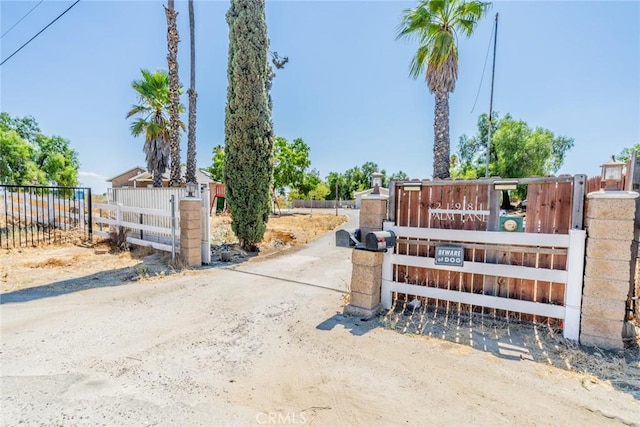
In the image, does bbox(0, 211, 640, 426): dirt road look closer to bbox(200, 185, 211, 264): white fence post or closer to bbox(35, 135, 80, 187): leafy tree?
bbox(200, 185, 211, 264): white fence post

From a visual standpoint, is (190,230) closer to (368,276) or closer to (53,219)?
(368,276)

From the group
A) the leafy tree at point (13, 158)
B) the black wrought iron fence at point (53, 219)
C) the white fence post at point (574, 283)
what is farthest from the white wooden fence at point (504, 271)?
the leafy tree at point (13, 158)

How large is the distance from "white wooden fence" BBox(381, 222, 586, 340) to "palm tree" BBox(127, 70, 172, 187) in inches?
558

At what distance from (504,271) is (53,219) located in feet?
45.2

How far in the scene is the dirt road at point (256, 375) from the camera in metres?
2.00

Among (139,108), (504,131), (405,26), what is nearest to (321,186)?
(504,131)

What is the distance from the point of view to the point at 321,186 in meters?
45.8

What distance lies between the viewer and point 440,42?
8594 millimetres

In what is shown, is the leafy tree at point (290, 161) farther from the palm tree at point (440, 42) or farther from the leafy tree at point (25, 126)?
the leafy tree at point (25, 126)

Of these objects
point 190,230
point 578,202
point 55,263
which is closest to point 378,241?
point 578,202

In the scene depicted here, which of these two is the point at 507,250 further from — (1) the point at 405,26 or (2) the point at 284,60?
(2) the point at 284,60

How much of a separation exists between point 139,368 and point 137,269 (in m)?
3.96

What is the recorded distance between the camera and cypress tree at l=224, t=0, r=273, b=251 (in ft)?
25.8

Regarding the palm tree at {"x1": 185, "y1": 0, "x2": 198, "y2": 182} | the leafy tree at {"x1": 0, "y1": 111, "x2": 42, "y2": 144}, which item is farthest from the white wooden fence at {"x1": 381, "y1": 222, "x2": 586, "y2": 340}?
the leafy tree at {"x1": 0, "y1": 111, "x2": 42, "y2": 144}
